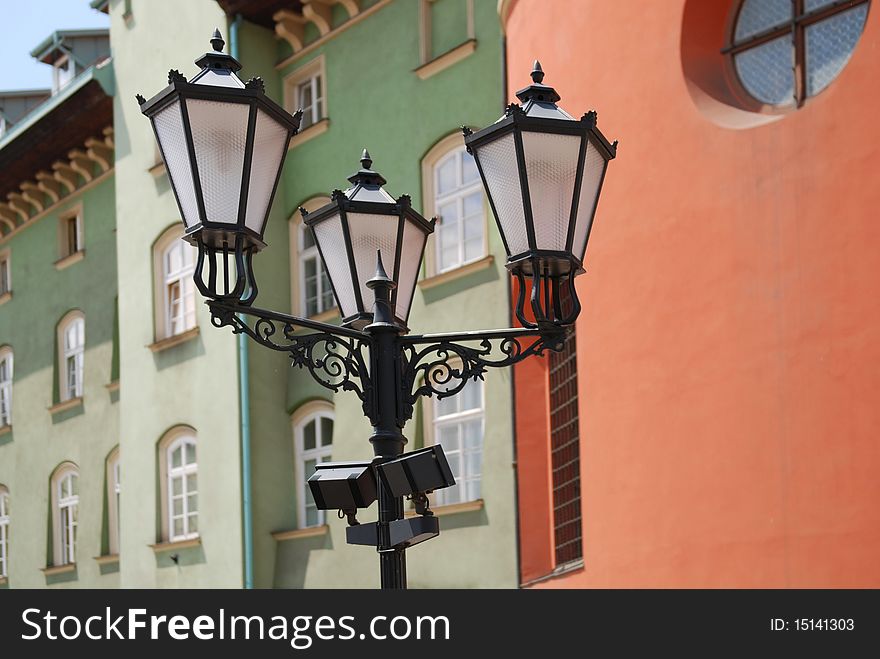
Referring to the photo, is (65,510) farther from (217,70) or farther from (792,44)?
(217,70)

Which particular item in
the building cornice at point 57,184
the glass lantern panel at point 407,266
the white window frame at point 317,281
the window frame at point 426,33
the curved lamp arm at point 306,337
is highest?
the building cornice at point 57,184

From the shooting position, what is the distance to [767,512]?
897cm

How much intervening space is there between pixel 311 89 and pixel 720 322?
38.5 ft

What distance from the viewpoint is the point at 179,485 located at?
21.1m

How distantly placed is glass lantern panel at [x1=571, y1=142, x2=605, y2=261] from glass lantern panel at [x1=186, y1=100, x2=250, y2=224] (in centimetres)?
134

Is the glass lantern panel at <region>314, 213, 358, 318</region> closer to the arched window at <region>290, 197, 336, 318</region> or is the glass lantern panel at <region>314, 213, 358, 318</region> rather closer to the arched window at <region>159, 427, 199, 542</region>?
the arched window at <region>290, 197, 336, 318</region>

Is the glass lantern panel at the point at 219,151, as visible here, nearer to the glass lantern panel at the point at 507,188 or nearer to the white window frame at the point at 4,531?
the glass lantern panel at the point at 507,188

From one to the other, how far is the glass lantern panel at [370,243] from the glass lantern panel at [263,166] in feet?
2.27

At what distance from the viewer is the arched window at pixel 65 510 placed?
25.1 metres

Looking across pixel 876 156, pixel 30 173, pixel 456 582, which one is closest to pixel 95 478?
pixel 30 173

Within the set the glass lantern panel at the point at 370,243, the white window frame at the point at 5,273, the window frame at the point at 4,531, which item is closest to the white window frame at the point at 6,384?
the white window frame at the point at 5,273

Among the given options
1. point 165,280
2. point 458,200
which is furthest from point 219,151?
point 165,280

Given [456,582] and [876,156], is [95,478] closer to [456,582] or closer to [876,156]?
[456,582]

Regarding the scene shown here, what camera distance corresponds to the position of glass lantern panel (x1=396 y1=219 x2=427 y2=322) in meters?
6.69
